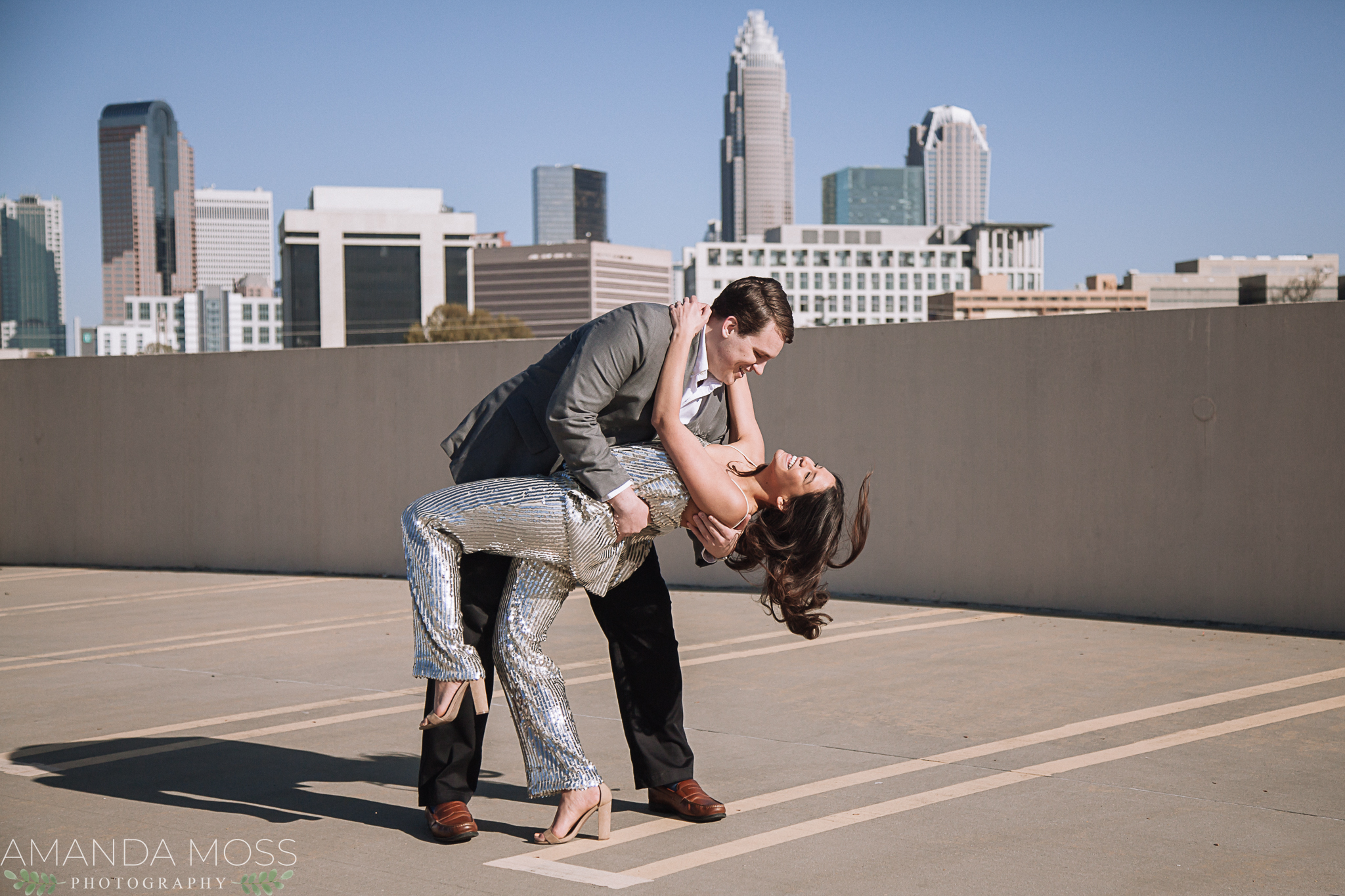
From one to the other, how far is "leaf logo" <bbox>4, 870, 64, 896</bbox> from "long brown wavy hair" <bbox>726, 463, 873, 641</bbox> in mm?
1917

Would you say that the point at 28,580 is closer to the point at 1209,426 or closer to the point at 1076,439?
the point at 1076,439

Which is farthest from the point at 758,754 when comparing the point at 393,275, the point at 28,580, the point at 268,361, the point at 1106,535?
the point at 393,275

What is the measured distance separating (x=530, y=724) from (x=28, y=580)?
8.48 meters

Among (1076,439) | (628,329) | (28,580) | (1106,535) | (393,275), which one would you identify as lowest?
(28,580)

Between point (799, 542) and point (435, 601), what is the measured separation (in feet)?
3.25

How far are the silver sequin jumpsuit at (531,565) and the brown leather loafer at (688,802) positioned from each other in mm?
378

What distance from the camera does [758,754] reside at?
4.50 metres

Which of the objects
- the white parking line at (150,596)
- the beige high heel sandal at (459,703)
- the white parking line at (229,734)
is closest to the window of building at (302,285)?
the white parking line at (150,596)

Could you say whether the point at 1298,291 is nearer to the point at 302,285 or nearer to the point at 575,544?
the point at 575,544

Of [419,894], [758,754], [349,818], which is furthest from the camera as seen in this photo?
[758,754]

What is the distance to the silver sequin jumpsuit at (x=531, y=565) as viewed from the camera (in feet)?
10.5

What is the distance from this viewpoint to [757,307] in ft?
Answer: 10.6

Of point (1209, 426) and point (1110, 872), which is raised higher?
point (1209, 426)

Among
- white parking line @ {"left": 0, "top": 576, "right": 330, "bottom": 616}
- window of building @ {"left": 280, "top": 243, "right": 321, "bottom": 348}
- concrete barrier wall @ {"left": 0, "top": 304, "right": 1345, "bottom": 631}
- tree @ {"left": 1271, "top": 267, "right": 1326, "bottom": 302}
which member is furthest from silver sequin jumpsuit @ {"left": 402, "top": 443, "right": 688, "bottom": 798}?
window of building @ {"left": 280, "top": 243, "right": 321, "bottom": 348}
